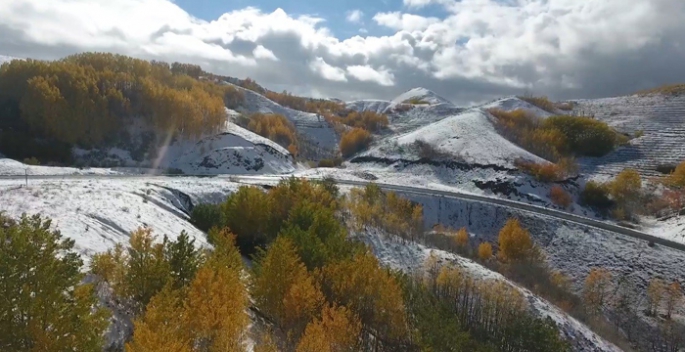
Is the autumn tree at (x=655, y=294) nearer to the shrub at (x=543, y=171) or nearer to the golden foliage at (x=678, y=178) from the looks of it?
the shrub at (x=543, y=171)

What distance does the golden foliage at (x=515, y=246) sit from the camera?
6031 cm

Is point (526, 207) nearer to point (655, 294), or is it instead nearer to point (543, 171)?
point (543, 171)

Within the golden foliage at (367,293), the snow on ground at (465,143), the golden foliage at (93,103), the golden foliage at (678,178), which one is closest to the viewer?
the golden foliage at (367,293)

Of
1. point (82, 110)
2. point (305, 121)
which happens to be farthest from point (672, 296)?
point (305, 121)

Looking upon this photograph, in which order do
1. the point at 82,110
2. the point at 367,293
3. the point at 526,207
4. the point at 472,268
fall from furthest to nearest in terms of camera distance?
the point at 82,110, the point at 526,207, the point at 472,268, the point at 367,293

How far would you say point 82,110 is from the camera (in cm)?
8050

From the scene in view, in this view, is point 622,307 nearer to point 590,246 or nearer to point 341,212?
point 590,246

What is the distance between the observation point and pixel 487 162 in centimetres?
9712

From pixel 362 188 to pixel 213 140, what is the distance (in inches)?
1406

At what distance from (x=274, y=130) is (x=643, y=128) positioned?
95124mm

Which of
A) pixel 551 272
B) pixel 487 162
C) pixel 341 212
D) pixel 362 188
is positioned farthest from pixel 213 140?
pixel 551 272

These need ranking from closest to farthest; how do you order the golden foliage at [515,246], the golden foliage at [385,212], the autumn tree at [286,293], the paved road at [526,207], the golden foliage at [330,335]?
the golden foliage at [330,335] < the autumn tree at [286,293] < the golden foliage at [385,212] < the golden foliage at [515,246] < the paved road at [526,207]

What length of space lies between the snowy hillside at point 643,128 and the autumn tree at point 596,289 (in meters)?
51.1

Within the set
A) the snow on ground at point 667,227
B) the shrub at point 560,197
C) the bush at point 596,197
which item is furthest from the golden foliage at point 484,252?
the bush at point 596,197
